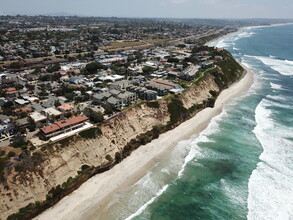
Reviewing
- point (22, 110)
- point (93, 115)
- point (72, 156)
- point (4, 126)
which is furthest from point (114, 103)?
point (4, 126)

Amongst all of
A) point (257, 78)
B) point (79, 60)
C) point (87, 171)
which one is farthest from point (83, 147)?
point (257, 78)

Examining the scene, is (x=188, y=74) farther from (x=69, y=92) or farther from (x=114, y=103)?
(x=69, y=92)

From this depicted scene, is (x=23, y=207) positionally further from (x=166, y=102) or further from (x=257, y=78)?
(x=257, y=78)

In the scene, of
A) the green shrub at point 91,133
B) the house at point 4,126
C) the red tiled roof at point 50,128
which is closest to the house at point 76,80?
the house at point 4,126

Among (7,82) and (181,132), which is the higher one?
(7,82)

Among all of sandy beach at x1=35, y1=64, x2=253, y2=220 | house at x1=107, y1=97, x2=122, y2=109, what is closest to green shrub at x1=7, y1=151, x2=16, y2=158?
sandy beach at x1=35, y1=64, x2=253, y2=220
